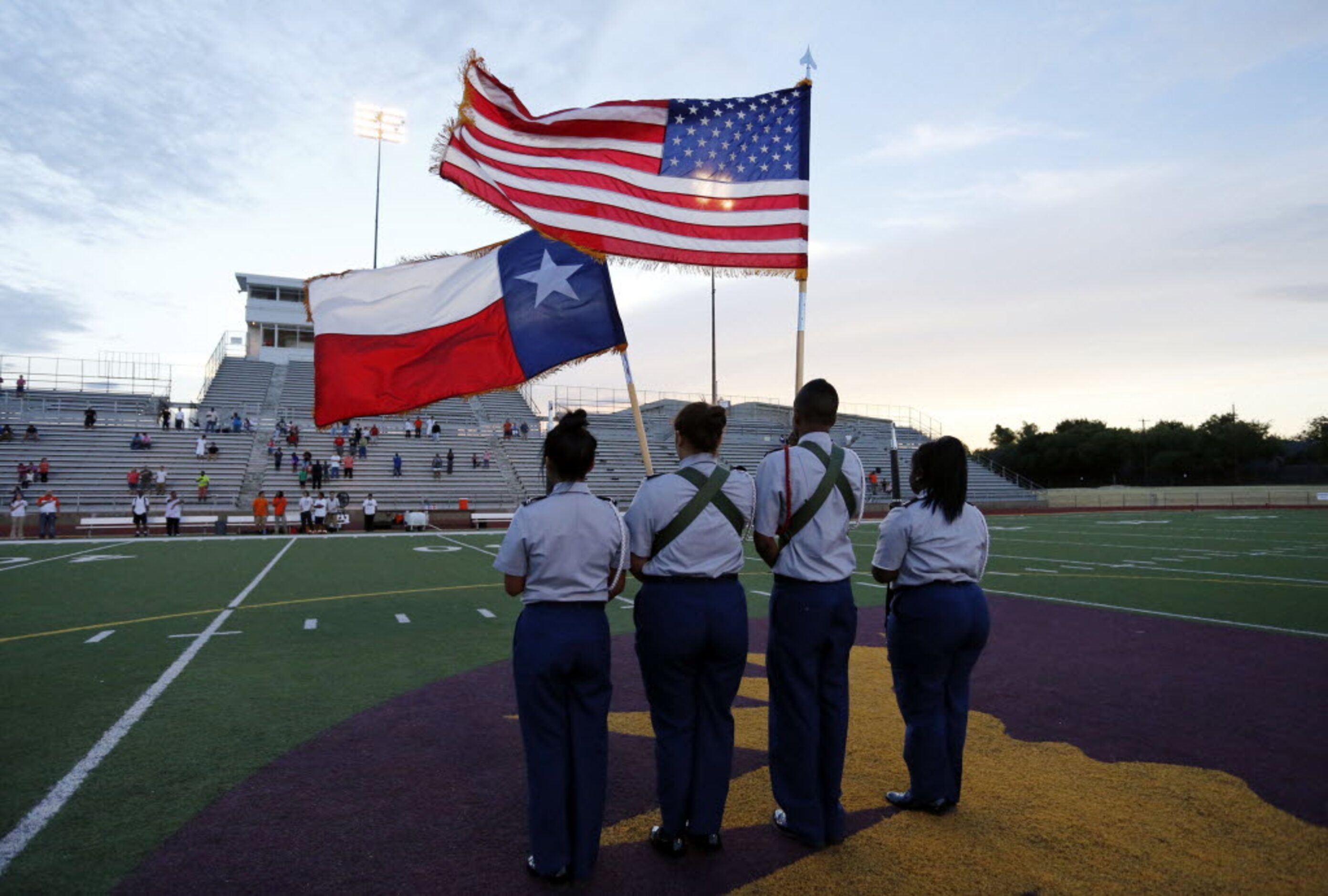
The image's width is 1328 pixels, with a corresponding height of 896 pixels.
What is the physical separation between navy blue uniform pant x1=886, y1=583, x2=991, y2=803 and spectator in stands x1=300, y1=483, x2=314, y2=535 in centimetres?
2563

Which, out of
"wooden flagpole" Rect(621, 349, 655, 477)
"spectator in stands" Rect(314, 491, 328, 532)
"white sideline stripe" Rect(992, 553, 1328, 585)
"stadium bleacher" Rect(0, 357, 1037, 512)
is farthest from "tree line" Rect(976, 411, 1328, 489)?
"wooden flagpole" Rect(621, 349, 655, 477)

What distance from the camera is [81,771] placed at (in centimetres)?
427

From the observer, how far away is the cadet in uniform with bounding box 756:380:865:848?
3512 mm

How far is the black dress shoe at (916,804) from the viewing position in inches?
149

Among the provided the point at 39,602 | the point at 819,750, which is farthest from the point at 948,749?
the point at 39,602

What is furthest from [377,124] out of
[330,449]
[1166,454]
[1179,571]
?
[1166,454]

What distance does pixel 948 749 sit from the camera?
3.83 m

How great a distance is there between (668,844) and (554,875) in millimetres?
496

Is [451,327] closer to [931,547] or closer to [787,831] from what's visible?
[931,547]

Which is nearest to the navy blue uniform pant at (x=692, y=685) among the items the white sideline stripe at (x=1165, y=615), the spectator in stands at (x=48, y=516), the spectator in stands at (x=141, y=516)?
the white sideline stripe at (x=1165, y=615)

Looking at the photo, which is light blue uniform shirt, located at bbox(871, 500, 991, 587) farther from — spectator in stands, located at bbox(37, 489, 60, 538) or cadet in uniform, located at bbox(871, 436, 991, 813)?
spectator in stands, located at bbox(37, 489, 60, 538)

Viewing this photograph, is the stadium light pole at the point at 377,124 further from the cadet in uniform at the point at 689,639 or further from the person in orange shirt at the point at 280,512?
the cadet in uniform at the point at 689,639

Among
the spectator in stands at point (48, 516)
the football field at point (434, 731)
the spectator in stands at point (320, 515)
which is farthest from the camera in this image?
the spectator in stands at point (320, 515)

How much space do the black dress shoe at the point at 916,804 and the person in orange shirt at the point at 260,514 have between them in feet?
82.3
